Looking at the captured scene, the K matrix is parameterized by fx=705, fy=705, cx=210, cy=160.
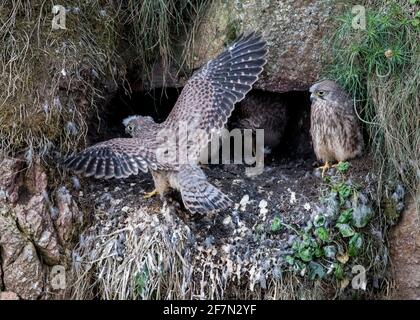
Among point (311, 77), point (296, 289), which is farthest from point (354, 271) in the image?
point (311, 77)

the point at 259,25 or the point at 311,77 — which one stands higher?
the point at 259,25

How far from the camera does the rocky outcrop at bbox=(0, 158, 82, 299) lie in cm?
410

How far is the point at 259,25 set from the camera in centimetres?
471

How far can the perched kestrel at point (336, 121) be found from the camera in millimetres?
4387

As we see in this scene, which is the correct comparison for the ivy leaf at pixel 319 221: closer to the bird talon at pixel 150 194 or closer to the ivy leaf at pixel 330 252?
the ivy leaf at pixel 330 252

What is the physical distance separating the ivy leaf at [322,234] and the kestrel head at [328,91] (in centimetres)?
82

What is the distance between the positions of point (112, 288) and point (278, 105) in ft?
5.91

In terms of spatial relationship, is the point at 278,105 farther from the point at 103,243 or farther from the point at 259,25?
the point at 103,243

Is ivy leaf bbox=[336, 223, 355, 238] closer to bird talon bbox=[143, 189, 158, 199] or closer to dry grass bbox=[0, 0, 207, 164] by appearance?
bird talon bbox=[143, 189, 158, 199]

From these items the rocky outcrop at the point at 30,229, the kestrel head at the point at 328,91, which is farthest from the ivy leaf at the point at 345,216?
the rocky outcrop at the point at 30,229

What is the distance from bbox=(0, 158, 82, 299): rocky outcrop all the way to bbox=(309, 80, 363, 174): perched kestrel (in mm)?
1619

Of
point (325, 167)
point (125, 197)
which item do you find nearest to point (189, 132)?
point (125, 197)

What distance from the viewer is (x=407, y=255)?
4.30 m

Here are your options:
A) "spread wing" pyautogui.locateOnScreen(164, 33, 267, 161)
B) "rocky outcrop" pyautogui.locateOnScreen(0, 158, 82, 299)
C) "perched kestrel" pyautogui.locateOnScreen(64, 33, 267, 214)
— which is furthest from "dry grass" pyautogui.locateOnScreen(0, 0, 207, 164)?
"spread wing" pyautogui.locateOnScreen(164, 33, 267, 161)
